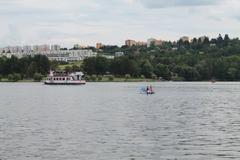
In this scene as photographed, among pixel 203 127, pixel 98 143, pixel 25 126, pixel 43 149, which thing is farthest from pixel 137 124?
pixel 43 149

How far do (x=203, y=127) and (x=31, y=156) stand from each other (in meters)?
23.0

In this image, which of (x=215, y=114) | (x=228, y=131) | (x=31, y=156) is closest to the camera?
(x=31, y=156)

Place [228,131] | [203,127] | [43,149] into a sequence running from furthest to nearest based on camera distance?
[203,127], [228,131], [43,149]

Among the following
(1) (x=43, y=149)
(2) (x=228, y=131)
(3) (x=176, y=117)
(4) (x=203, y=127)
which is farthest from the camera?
(3) (x=176, y=117)

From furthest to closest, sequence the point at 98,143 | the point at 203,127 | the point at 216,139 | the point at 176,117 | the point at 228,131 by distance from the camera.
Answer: the point at 176,117 → the point at 203,127 → the point at 228,131 → the point at 216,139 → the point at 98,143

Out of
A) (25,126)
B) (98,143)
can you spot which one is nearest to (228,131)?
(98,143)

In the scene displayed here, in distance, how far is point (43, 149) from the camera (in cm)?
4419

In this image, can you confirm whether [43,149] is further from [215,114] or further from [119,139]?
[215,114]

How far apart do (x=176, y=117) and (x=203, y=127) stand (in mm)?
12028

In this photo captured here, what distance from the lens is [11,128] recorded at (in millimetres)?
58281

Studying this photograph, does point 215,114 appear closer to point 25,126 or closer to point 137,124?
point 137,124

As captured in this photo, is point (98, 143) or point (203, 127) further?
point (203, 127)

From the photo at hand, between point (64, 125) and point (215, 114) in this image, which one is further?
point (215, 114)

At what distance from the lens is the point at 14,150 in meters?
43.7
